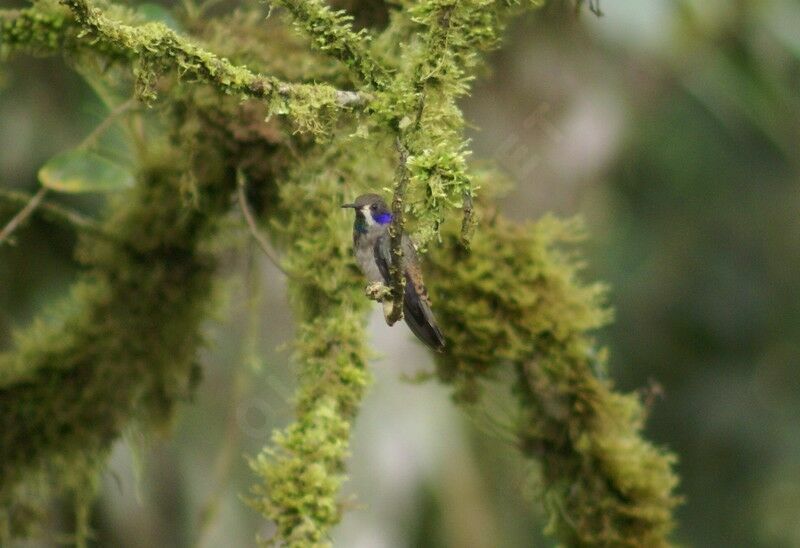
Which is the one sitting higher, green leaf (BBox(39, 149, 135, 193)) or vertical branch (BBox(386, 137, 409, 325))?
green leaf (BBox(39, 149, 135, 193))

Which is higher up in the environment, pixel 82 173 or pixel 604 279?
pixel 604 279

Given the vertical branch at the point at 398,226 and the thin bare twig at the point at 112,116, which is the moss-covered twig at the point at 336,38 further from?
the thin bare twig at the point at 112,116

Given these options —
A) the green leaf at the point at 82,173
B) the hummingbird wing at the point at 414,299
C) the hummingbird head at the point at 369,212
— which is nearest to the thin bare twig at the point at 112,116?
the green leaf at the point at 82,173

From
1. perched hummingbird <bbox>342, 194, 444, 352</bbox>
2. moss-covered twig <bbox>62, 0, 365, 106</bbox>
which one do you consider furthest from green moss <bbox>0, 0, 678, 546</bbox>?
perched hummingbird <bbox>342, 194, 444, 352</bbox>

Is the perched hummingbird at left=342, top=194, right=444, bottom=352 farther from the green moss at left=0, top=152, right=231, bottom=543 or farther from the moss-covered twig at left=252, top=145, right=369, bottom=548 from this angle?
the green moss at left=0, top=152, right=231, bottom=543

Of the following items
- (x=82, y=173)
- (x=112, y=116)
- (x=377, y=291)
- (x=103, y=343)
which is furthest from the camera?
(x=103, y=343)

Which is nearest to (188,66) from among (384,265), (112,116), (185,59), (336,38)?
(185,59)

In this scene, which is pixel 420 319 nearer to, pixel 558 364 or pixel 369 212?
pixel 369 212
